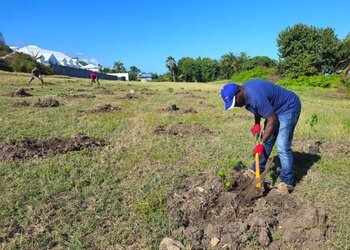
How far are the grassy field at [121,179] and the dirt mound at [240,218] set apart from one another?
21 centimetres

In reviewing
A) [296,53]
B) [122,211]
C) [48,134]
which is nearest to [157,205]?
[122,211]

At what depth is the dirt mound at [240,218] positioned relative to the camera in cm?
369

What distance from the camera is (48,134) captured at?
27.2 ft

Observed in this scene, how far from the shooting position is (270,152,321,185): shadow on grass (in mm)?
5652

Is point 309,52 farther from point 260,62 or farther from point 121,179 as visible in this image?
point 121,179

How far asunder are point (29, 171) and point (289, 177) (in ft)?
13.1

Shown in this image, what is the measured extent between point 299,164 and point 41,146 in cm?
494

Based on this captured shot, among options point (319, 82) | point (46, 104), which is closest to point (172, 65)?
point (319, 82)

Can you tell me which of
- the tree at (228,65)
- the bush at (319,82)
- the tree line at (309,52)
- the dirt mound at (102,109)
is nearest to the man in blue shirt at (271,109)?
the dirt mound at (102,109)

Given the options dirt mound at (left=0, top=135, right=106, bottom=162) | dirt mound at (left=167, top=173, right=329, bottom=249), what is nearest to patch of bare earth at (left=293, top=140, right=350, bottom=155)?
dirt mound at (left=167, top=173, right=329, bottom=249)

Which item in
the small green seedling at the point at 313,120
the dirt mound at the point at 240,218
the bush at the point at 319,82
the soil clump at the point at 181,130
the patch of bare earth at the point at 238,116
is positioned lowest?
the dirt mound at the point at 240,218

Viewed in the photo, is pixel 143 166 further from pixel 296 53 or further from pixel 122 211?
pixel 296 53

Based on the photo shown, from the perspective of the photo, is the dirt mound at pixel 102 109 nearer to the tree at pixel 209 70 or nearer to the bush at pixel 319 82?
the bush at pixel 319 82

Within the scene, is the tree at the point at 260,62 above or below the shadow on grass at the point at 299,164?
above
